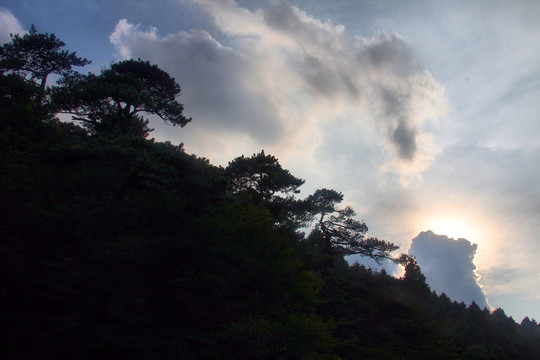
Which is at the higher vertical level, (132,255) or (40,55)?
(40,55)

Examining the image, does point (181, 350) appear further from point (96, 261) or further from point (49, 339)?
point (96, 261)

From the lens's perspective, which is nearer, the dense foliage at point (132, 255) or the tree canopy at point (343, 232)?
the dense foliage at point (132, 255)

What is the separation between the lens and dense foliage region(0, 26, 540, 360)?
28.1 ft

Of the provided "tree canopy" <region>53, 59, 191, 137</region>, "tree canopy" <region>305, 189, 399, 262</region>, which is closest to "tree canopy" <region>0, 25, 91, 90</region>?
"tree canopy" <region>53, 59, 191, 137</region>

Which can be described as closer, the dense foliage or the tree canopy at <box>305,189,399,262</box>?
the dense foliage

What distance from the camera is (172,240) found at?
1145cm

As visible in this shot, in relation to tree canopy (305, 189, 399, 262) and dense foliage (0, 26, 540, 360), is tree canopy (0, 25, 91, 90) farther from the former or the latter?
tree canopy (305, 189, 399, 262)

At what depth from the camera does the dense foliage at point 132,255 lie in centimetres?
858

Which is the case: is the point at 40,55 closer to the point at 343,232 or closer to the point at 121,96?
the point at 121,96

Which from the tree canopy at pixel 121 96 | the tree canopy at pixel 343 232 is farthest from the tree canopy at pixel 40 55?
the tree canopy at pixel 343 232

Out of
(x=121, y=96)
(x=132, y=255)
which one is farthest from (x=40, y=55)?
(x=132, y=255)

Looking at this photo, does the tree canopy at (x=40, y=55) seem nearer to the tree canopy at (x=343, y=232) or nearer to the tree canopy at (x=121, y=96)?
the tree canopy at (x=121, y=96)

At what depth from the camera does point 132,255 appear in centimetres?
1059

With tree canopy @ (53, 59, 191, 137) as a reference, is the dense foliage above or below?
below
